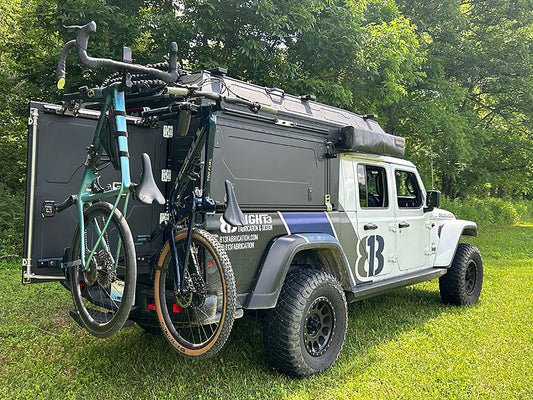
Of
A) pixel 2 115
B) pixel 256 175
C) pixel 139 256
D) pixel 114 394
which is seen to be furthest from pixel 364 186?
pixel 2 115

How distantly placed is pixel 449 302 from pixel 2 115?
9.79m

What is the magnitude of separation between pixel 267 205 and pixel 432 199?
2815 mm

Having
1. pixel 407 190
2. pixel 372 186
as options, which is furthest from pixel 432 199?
pixel 372 186

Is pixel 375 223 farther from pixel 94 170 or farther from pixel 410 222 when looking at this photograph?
pixel 94 170

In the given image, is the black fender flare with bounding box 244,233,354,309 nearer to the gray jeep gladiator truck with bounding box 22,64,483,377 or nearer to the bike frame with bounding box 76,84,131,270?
the gray jeep gladiator truck with bounding box 22,64,483,377

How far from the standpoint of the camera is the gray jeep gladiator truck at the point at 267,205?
10.9ft

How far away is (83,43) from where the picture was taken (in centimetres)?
263

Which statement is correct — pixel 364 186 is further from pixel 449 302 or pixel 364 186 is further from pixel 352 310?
pixel 449 302

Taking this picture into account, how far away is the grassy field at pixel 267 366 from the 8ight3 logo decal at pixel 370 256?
0.71 metres

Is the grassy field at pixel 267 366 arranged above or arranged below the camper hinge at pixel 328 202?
below

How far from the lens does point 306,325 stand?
148 inches

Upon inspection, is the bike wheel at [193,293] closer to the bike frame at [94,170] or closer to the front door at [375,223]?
the bike frame at [94,170]

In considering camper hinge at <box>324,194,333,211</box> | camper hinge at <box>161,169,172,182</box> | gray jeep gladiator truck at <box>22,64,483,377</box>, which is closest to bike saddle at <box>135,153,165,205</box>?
gray jeep gladiator truck at <box>22,64,483,377</box>

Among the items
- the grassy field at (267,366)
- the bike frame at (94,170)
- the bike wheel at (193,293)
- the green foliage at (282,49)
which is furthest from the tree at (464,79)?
the bike frame at (94,170)
